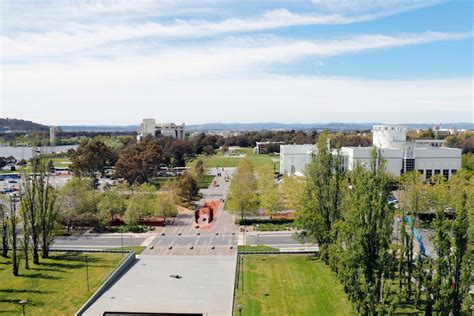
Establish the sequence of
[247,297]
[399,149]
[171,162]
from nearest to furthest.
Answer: [247,297] < [399,149] < [171,162]

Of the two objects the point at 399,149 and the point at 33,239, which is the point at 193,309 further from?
the point at 399,149

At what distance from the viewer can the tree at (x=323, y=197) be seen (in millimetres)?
32688

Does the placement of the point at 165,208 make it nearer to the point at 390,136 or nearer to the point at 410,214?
the point at 410,214

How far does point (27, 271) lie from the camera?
32.6 meters

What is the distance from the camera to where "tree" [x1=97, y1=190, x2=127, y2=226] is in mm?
45469

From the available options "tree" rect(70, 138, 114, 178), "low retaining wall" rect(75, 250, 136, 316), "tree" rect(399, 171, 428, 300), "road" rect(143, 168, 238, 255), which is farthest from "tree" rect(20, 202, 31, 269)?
"tree" rect(70, 138, 114, 178)

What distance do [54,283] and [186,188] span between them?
28616 millimetres

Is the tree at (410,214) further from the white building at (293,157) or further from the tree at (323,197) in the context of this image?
the white building at (293,157)

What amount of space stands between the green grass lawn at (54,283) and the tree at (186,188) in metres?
21.0

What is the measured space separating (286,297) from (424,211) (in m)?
27.9

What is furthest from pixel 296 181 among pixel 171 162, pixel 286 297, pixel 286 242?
pixel 171 162

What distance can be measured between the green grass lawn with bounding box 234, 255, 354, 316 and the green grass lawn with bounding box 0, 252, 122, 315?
34.5 feet

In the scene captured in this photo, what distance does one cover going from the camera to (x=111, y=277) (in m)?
30.5

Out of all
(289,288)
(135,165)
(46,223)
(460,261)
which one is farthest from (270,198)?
(460,261)
